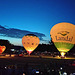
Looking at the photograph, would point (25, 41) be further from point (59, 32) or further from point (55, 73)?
point (55, 73)

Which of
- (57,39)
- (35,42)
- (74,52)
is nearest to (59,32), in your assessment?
(57,39)

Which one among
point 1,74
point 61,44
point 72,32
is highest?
point 72,32

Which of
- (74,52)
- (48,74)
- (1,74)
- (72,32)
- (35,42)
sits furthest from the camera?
(74,52)

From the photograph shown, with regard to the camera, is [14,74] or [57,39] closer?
[14,74]

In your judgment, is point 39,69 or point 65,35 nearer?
point 39,69

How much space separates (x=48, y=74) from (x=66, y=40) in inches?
904

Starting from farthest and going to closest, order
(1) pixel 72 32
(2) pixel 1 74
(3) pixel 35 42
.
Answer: (3) pixel 35 42 < (1) pixel 72 32 < (2) pixel 1 74

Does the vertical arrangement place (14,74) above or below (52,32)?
below

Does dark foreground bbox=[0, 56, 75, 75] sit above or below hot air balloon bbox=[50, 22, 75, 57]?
below

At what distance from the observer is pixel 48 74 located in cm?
874

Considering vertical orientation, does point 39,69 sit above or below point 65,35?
below

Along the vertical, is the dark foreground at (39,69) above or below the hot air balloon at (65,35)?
below

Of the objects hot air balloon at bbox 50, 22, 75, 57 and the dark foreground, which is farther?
hot air balloon at bbox 50, 22, 75, 57

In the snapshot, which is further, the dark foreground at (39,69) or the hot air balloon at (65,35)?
the hot air balloon at (65,35)
